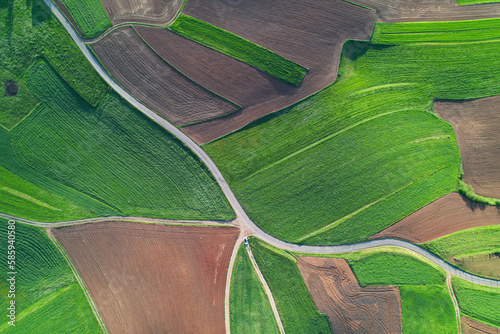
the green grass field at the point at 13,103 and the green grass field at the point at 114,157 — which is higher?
the green grass field at the point at 13,103

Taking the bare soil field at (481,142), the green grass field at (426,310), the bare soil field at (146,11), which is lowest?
the green grass field at (426,310)

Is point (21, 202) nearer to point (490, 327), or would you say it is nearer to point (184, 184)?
point (184, 184)

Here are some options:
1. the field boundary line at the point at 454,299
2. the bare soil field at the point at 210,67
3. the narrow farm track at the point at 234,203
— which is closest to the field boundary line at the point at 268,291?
the narrow farm track at the point at 234,203

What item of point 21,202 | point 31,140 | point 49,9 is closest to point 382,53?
point 49,9

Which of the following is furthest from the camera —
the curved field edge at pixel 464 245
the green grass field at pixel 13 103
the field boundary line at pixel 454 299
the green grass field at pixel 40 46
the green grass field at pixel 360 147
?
the green grass field at pixel 13 103

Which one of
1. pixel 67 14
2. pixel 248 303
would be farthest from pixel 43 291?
pixel 67 14

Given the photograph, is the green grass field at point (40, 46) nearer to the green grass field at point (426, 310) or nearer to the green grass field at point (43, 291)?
the green grass field at point (43, 291)

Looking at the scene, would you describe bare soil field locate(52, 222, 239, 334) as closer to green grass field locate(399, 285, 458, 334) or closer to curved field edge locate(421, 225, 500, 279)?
green grass field locate(399, 285, 458, 334)
